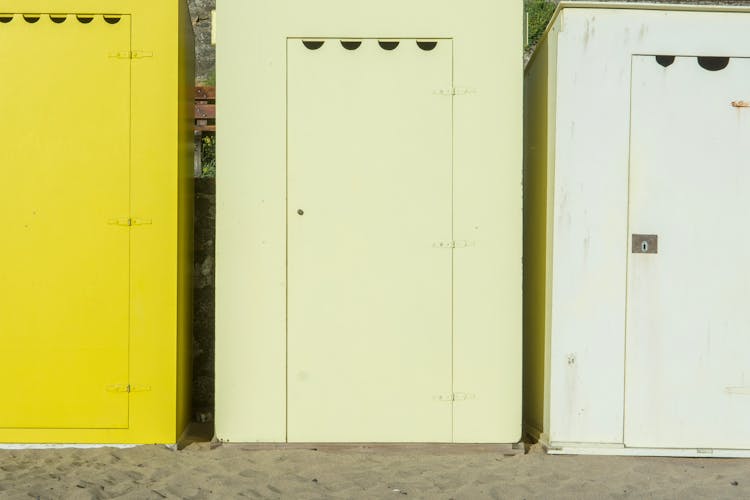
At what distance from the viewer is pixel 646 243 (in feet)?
12.8

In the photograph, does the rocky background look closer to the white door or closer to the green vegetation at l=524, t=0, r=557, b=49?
the white door

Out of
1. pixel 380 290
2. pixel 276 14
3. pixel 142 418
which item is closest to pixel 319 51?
pixel 276 14

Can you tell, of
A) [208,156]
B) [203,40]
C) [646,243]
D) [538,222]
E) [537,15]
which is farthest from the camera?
[203,40]

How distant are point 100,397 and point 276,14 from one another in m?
2.18

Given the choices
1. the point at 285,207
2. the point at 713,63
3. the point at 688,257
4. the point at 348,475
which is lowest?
the point at 348,475

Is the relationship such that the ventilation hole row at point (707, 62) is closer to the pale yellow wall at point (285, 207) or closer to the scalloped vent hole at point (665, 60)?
the scalloped vent hole at point (665, 60)

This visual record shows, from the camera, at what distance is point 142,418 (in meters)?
3.93

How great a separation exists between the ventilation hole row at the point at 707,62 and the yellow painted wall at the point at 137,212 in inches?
98.6

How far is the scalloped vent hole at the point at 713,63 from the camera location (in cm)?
393

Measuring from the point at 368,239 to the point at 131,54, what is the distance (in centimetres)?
155

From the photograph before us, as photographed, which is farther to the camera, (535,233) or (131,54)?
(535,233)

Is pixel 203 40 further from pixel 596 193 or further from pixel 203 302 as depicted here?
pixel 596 193

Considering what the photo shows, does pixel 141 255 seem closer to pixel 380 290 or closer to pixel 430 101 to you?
pixel 380 290

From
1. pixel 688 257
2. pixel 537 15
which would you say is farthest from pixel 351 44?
pixel 537 15
